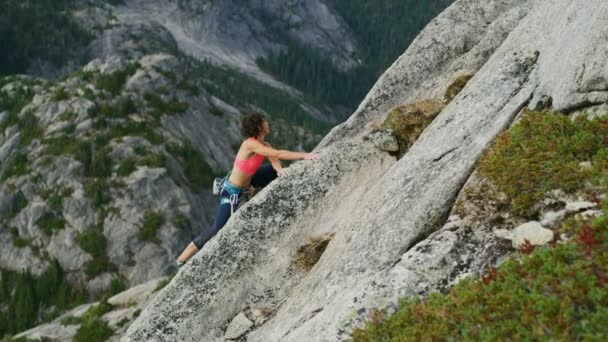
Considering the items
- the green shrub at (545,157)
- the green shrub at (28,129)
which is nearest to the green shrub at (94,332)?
the green shrub at (545,157)

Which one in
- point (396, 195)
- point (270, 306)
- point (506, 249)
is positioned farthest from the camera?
point (270, 306)

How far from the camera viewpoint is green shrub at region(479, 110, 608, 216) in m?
8.60

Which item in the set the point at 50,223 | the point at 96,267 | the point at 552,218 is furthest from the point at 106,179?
the point at 552,218

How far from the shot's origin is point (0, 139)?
83562mm

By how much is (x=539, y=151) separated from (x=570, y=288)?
2.96 meters

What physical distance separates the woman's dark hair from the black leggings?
1.35m

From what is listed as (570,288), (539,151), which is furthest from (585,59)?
(570,288)

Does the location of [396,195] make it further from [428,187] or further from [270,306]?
[270,306]

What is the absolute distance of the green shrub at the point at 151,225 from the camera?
70250 mm

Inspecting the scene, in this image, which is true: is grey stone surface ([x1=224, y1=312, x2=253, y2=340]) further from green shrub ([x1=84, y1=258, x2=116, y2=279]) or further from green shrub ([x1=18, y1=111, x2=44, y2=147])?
green shrub ([x1=18, y1=111, x2=44, y2=147])

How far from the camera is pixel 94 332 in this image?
127ft

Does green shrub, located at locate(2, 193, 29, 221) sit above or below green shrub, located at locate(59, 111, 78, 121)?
below

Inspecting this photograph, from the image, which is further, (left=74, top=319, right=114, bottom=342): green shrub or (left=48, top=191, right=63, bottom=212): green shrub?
(left=48, top=191, right=63, bottom=212): green shrub

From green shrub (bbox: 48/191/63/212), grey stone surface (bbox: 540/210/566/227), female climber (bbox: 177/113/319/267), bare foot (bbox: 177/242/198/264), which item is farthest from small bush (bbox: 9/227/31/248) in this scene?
grey stone surface (bbox: 540/210/566/227)
